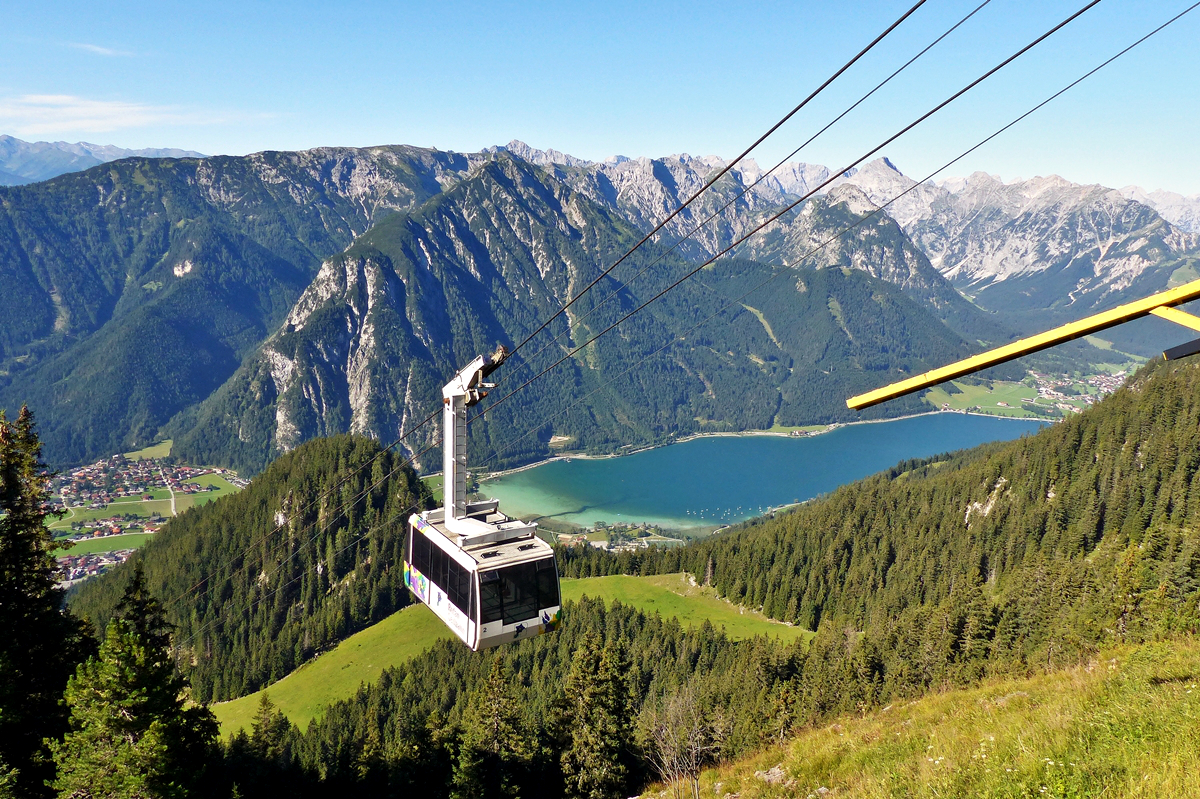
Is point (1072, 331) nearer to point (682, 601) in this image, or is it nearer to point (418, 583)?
point (418, 583)

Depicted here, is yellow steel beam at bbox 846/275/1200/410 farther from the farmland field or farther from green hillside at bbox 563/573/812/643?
the farmland field

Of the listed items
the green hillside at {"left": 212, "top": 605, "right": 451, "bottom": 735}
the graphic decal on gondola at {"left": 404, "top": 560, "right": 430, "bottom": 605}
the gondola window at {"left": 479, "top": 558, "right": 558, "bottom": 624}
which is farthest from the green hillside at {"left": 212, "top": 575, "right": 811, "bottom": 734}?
the gondola window at {"left": 479, "top": 558, "right": 558, "bottom": 624}

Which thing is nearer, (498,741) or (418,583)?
(418,583)

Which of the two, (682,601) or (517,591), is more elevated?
(517,591)

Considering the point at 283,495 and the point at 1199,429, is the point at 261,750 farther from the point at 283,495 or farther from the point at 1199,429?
the point at 1199,429

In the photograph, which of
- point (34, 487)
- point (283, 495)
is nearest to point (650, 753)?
point (34, 487)

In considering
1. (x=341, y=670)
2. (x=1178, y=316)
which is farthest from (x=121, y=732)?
(x=341, y=670)
